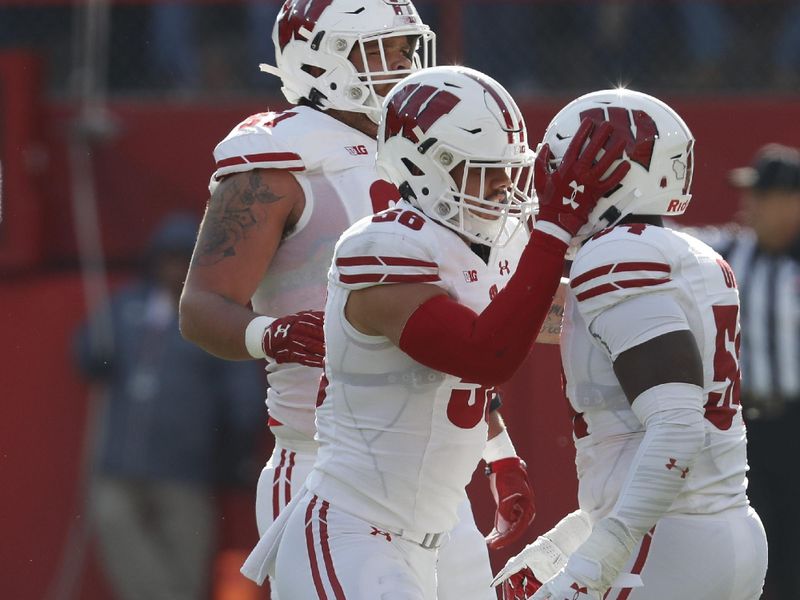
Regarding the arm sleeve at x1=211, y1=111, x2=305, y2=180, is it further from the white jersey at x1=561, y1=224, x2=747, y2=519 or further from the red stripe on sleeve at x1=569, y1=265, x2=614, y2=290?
the red stripe on sleeve at x1=569, y1=265, x2=614, y2=290

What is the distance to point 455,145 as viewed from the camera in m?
3.33

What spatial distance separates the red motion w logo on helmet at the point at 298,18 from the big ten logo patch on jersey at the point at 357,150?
31cm

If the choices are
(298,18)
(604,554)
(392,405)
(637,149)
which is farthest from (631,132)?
(298,18)

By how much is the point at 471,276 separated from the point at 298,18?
1128 mm

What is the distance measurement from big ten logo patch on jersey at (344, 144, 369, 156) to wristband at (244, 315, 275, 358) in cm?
53

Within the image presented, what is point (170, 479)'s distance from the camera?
6.63m

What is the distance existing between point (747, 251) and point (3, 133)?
3391 mm

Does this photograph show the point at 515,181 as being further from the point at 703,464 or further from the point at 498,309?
the point at 703,464

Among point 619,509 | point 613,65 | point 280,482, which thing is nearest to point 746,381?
point 613,65

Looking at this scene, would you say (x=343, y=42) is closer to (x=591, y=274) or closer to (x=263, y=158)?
(x=263, y=158)

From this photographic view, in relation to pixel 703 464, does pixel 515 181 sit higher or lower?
higher

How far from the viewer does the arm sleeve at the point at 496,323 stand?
312 centimetres

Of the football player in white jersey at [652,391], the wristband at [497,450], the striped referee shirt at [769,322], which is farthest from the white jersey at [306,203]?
the striped referee shirt at [769,322]

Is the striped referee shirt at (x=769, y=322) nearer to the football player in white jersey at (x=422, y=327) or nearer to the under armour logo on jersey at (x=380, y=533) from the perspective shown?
the football player in white jersey at (x=422, y=327)
